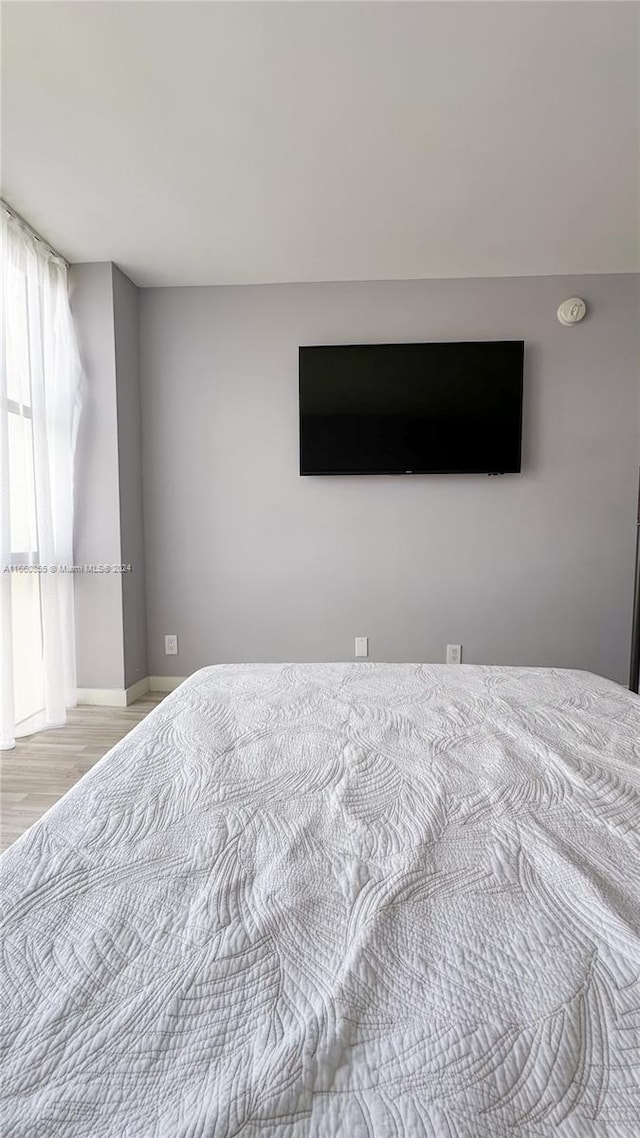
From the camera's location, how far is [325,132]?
6.48ft

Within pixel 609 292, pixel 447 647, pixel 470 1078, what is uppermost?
pixel 609 292

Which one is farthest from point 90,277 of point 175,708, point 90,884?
point 90,884

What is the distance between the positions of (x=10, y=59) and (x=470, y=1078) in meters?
2.75

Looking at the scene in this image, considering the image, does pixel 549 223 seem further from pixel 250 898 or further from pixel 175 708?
pixel 250 898

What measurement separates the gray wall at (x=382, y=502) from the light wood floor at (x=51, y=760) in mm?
669

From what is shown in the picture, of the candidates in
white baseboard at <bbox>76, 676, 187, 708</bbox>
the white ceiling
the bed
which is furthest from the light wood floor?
the white ceiling

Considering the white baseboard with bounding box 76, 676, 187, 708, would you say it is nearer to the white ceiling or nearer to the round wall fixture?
the white ceiling

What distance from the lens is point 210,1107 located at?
16.8 inches

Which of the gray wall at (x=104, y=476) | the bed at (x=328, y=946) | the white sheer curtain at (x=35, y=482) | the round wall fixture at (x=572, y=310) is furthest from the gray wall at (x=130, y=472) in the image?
the round wall fixture at (x=572, y=310)

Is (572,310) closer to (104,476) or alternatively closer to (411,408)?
(411,408)

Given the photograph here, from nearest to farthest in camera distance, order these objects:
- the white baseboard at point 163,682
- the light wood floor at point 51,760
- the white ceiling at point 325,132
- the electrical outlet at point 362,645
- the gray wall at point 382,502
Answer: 1. the white ceiling at point 325,132
2. the light wood floor at point 51,760
3. the gray wall at point 382,502
4. the electrical outlet at point 362,645
5. the white baseboard at point 163,682

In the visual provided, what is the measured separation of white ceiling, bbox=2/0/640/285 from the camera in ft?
5.25

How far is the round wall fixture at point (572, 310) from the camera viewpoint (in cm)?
298

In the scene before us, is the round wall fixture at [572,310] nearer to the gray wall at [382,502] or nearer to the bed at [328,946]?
the gray wall at [382,502]
